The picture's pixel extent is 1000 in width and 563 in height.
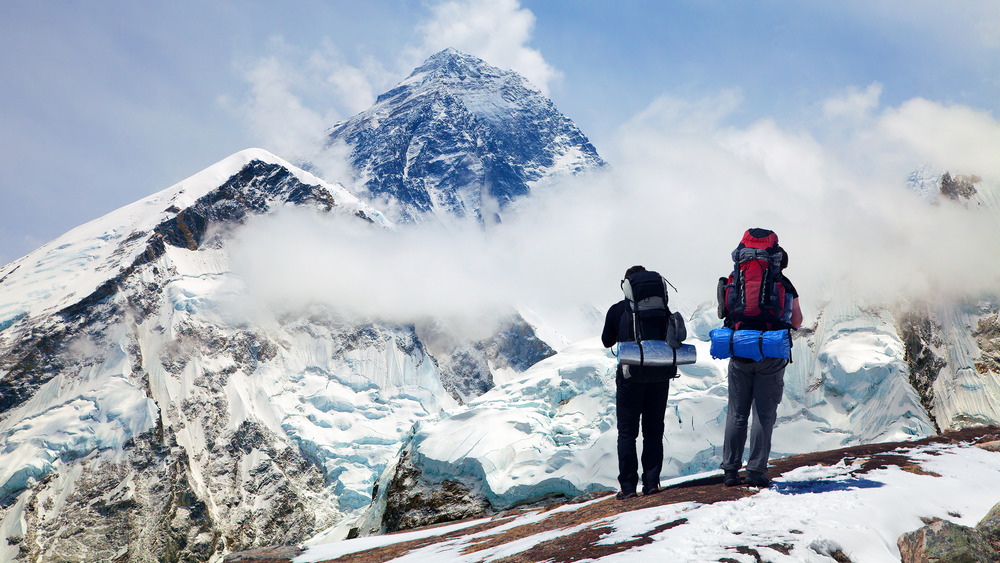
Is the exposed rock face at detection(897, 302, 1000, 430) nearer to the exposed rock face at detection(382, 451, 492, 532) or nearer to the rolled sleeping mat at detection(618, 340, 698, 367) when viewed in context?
the exposed rock face at detection(382, 451, 492, 532)

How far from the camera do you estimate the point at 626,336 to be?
9570mm

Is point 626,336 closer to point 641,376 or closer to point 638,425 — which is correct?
point 641,376

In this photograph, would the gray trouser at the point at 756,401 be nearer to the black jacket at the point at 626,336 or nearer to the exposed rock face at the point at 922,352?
the black jacket at the point at 626,336

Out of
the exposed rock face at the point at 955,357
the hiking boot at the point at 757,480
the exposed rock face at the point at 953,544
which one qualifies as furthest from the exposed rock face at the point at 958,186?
the exposed rock face at the point at 953,544

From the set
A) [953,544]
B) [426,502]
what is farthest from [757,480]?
[426,502]

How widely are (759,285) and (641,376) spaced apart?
2158 mm

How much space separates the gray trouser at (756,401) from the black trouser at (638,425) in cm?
106

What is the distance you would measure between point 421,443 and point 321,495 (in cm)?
14406

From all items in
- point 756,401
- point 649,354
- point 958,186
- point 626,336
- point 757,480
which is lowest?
point 757,480

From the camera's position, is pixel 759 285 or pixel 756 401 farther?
pixel 756 401

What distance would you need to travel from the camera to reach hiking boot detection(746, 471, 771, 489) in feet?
26.7

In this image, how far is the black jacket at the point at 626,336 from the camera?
30.3ft

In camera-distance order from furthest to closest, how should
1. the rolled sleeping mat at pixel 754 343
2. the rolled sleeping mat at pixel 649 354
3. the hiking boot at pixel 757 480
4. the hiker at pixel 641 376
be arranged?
the hiker at pixel 641 376 < the rolled sleeping mat at pixel 649 354 < the hiking boot at pixel 757 480 < the rolled sleeping mat at pixel 754 343

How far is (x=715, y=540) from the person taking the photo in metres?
5.64
